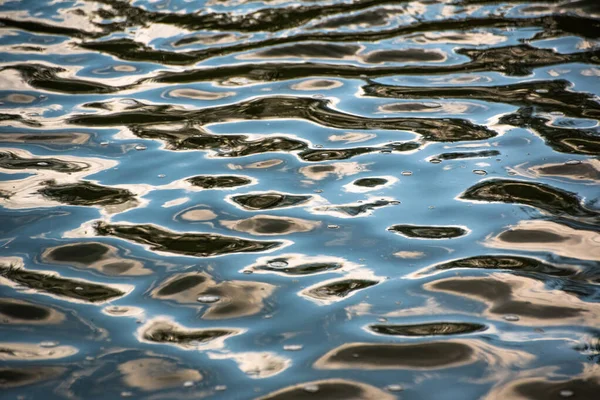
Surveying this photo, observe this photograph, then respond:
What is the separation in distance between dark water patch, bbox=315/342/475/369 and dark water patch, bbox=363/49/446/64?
2.25 m

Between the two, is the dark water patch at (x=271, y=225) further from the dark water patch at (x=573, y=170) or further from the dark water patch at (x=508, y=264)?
the dark water patch at (x=573, y=170)

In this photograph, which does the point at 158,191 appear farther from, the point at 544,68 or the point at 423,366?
the point at 544,68

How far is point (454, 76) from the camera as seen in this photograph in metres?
3.64

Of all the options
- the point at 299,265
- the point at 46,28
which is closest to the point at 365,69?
the point at 299,265

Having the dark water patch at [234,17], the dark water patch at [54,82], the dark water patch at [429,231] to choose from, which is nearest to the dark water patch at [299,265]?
the dark water patch at [429,231]

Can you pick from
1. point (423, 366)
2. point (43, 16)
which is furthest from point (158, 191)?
point (43, 16)

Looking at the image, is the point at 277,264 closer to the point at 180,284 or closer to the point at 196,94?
the point at 180,284

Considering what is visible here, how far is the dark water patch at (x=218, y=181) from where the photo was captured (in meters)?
2.72

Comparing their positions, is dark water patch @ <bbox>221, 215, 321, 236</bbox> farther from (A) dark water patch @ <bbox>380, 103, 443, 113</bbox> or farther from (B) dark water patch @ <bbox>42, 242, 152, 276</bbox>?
(A) dark water patch @ <bbox>380, 103, 443, 113</bbox>

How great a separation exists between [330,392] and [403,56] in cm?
251

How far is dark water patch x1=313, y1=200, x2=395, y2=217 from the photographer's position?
250 cm

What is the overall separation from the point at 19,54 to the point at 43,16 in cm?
53

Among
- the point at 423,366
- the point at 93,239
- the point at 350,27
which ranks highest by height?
the point at 350,27

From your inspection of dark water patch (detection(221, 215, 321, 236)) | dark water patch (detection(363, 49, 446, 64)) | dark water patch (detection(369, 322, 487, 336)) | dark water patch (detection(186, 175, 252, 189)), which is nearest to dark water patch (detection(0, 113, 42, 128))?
dark water patch (detection(186, 175, 252, 189))
